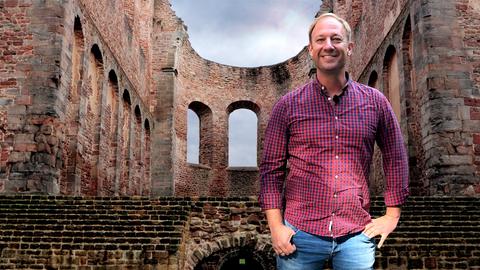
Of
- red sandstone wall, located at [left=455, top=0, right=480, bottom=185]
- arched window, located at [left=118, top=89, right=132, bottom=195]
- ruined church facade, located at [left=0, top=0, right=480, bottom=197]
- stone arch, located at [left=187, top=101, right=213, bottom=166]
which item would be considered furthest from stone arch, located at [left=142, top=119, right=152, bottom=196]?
red sandstone wall, located at [left=455, top=0, right=480, bottom=185]

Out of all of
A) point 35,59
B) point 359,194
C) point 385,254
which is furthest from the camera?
point 35,59

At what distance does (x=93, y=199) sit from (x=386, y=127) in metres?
9.23

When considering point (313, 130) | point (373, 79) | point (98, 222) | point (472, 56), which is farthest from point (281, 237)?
point (373, 79)

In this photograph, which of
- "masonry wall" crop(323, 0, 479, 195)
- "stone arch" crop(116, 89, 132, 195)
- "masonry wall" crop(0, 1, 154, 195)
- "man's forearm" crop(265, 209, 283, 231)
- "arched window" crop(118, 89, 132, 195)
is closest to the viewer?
"man's forearm" crop(265, 209, 283, 231)

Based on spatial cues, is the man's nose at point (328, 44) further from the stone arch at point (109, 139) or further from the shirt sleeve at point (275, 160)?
the stone arch at point (109, 139)

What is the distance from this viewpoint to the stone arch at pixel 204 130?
27.8m

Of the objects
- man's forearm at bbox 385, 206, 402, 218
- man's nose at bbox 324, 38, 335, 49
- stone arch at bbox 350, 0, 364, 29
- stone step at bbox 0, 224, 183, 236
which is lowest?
stone step at bbox 0, 224, 183, 236

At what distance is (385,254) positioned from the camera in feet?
27.8

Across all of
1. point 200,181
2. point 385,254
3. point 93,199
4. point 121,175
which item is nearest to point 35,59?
point 93,199

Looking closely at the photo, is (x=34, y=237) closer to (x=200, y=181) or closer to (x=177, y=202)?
(x=177, y=202)

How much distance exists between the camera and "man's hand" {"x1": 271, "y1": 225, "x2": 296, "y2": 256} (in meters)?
2.18

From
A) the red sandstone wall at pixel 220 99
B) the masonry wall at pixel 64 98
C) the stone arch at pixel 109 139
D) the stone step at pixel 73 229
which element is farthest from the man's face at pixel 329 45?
the red sandstone wall at pixel 220 99

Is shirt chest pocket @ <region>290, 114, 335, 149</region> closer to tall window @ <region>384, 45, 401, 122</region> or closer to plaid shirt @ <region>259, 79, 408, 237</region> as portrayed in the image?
plaid shirt @ <region>259, 79, 408, 237</region>

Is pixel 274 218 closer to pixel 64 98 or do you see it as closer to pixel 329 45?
pixel 329 45
